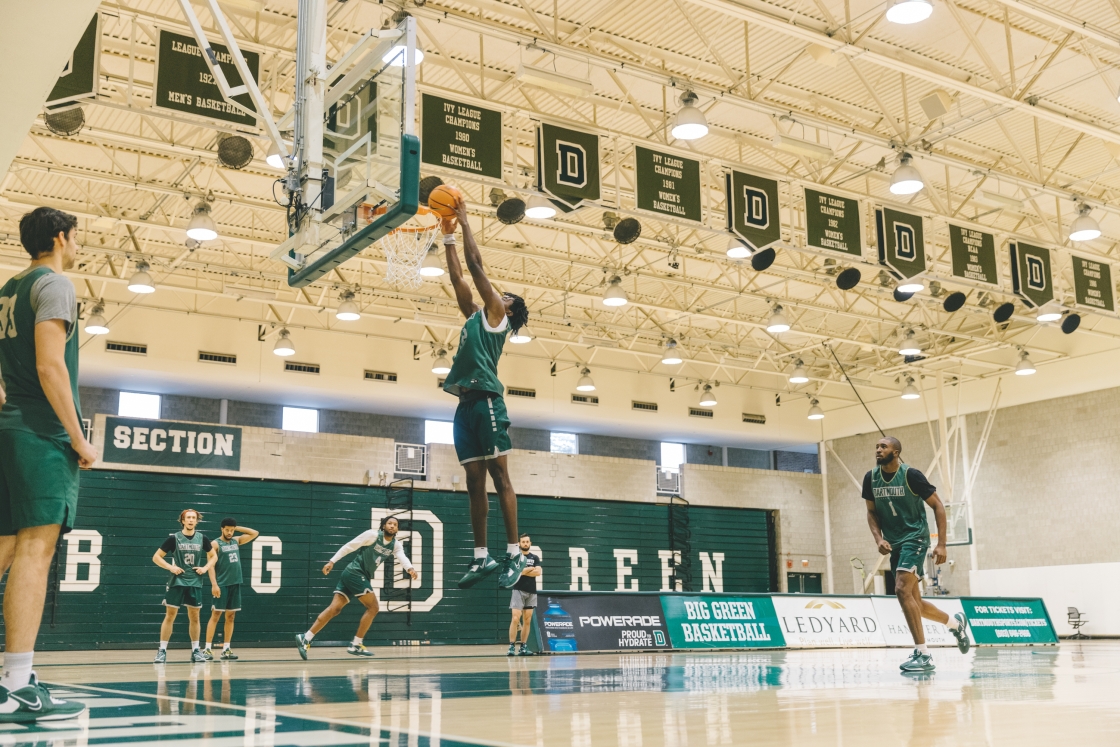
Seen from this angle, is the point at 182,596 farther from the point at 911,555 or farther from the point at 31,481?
the point at 31,481

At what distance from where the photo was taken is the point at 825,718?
17.0ft

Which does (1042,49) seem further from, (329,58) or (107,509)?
(107,509)

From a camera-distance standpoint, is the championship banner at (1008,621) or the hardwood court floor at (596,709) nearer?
the hardwood court floor at (596,709)

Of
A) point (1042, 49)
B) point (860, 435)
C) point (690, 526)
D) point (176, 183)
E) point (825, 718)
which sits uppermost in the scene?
point (1042, 49)

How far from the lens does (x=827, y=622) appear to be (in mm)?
19141

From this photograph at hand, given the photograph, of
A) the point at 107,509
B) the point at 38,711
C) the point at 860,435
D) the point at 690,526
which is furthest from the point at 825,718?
the point at 860,435

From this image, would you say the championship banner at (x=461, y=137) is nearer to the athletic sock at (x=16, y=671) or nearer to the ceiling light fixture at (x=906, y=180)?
the ceiling light fixture at (x=906, y=180)

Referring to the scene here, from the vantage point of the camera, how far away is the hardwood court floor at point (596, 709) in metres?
4.29

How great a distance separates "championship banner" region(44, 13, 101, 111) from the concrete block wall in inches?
861

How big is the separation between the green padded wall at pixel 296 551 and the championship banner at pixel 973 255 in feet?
41.5

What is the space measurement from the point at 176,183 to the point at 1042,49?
1414 centimetres

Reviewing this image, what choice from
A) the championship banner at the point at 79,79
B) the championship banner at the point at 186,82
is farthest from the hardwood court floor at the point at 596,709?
the championship banner at the point at 186,82

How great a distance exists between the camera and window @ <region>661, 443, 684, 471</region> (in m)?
32.7

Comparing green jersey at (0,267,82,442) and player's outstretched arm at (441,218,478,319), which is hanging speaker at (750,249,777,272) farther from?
green jersey at (0,267,82,442)
